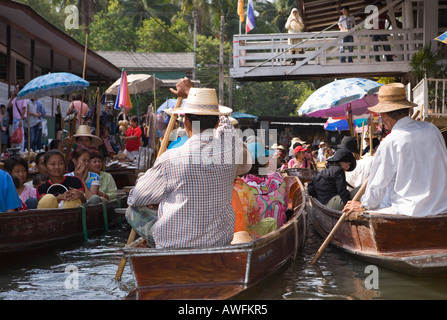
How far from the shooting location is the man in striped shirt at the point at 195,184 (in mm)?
4238

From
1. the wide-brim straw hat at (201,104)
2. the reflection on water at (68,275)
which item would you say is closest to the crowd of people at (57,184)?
the reflection on water at (68,275)

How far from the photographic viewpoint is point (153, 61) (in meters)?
26.5

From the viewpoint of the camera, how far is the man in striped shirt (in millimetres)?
4238

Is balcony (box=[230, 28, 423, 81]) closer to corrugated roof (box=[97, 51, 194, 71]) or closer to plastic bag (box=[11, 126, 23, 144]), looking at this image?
plastic bag (box=[11, 126, 23, 144])

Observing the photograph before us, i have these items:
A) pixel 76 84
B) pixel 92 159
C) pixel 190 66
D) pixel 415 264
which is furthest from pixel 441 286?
pixel 190 66

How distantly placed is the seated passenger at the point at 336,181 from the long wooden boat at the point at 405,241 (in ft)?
3.81

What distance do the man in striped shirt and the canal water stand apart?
72 centimetres

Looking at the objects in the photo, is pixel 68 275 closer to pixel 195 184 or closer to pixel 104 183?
pixel 195 184

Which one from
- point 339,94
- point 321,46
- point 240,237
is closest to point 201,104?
point 240,237

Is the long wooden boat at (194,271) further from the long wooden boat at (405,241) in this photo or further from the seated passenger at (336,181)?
the seated passenger at (336,181)

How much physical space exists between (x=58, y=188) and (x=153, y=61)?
63.3 feet

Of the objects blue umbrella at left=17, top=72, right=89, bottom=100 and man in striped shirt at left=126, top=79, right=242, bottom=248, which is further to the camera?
blue umbrella at left=17, top=72, right=89, bottom=100

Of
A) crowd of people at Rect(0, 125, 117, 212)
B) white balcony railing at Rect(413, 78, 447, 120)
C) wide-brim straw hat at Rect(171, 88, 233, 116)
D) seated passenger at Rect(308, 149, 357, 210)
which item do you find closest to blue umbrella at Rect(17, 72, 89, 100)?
crowd of people at Rect(0, 125, 117, 212)

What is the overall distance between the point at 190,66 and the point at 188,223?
21.8 m
